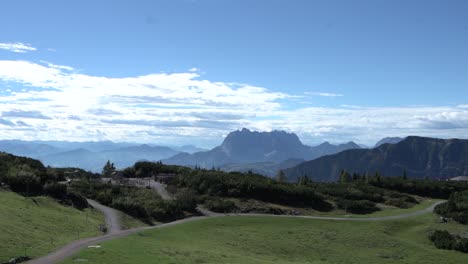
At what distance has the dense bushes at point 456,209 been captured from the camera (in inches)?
2347

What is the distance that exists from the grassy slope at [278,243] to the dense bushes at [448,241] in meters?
1.10

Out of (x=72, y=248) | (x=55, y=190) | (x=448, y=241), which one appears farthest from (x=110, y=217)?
(x=448, y=241)

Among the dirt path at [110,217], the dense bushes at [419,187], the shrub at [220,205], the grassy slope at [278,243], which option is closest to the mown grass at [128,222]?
the dirt path at [110,217]

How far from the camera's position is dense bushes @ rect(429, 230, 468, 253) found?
158ft

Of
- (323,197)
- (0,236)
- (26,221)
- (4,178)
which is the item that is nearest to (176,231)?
(26,221)

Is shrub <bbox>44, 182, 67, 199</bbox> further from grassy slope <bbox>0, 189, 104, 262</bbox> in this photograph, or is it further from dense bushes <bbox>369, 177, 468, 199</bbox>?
dense bushes <bbox>369, 177, 468, 199</bbox>

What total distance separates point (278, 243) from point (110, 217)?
18.9m

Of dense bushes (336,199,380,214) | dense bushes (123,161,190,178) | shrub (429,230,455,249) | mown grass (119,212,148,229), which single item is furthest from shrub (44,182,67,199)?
shrub (429,230,455,249)

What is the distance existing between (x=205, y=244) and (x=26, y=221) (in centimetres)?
1526

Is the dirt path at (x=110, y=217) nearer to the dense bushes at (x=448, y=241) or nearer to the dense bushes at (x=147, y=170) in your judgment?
the dense bushes at (x=448, y=241)

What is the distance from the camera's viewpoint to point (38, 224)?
122ft

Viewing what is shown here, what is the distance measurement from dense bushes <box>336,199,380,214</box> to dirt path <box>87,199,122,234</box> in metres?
34.8

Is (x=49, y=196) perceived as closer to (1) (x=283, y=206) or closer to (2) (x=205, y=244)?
(2) (x=205, y=244)

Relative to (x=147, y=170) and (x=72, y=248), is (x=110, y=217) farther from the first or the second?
(x=147, y=170)
